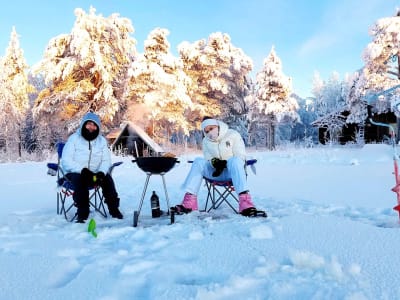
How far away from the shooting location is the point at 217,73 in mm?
22281

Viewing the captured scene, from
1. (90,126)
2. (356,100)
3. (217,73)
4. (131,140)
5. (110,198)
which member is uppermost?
(217,73)

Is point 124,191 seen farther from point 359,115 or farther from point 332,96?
point 332,96

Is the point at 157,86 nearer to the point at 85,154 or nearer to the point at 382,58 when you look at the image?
the point at 382,58

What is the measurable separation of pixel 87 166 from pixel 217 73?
757 inches

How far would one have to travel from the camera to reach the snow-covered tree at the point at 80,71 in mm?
16453

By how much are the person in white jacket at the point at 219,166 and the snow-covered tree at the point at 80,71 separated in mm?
13453

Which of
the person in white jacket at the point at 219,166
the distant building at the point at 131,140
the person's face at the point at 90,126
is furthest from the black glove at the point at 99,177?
the distant building at the point at 131,140

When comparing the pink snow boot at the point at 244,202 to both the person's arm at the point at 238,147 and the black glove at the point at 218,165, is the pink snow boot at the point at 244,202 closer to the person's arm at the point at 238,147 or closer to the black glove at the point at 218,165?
the black glove at the point at 218,165

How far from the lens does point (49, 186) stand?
6.60 metres

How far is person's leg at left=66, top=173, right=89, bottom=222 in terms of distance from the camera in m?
3.43

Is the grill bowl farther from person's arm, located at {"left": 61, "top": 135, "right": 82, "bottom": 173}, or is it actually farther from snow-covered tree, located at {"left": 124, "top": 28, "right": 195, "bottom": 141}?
snow-covered tree, located at {"left": 124, "top": 28, "right": 195, "bottom": 141}

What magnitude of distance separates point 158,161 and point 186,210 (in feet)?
2.38

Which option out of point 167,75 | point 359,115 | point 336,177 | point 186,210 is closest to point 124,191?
point 186,210

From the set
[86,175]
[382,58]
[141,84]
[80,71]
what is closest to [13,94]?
[80,71]
